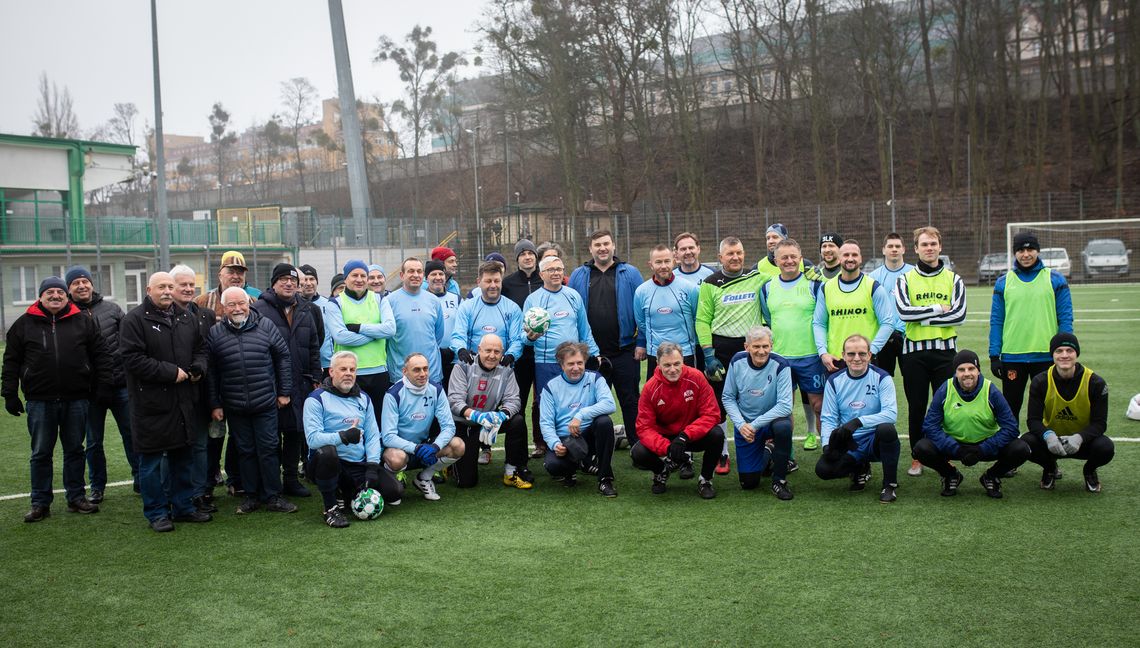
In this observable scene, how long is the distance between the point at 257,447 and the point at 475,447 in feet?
5.23

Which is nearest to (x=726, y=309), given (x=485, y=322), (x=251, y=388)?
(x=485, y=322)

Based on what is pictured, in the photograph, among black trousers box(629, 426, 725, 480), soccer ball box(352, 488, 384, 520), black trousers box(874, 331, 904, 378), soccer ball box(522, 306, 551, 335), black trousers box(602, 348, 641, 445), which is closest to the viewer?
soccer ball box(352, 488, 384, 520)

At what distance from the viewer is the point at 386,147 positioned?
2425 inches

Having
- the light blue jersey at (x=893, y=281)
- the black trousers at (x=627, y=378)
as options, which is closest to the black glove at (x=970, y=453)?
the light blue jersey at (x=893, y=281)

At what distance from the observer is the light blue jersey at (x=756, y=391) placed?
258 inches

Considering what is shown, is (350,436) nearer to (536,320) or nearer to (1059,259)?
(536,320)

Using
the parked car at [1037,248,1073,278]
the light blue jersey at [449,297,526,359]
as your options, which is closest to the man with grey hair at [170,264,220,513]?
the light blue jersey at [449,297,526,359]

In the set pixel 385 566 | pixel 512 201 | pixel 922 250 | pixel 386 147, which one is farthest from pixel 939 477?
pixel 386 147

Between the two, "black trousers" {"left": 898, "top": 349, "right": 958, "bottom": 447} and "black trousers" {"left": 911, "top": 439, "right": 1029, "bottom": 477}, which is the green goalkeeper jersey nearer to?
"black trousers" {"left": 898, "top": 349, "right": 958, "bottom": 447}

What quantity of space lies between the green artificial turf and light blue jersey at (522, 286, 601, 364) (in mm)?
1138

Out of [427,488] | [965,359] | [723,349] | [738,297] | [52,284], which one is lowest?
[427,488]

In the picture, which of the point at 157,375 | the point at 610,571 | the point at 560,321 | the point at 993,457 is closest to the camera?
the point at 610,571

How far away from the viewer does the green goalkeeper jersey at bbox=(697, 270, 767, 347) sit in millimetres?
7297

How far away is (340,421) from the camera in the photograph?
6.25 metres
